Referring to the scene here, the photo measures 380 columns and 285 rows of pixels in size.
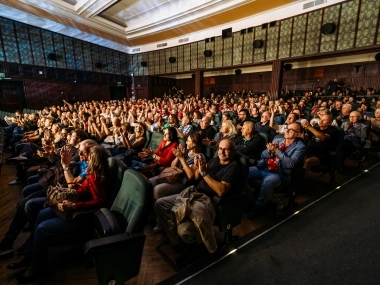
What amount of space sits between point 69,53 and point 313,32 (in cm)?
1159

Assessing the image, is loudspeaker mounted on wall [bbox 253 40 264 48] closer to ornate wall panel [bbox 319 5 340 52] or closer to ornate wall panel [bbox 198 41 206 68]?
ornate wall panel [bbox 319 5 340 52]

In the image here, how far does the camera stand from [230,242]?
1.82 metres

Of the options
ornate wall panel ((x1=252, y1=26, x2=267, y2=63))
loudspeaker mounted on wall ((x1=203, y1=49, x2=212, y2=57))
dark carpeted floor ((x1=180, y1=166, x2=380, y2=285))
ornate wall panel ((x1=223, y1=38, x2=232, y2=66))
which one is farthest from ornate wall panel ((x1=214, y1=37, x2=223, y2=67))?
dark carpeted floor ((x1=180, y1=166, x2=380, y2=285))

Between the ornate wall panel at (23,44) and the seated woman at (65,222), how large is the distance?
11.2 metres

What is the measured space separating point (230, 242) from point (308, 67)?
10.9 metres

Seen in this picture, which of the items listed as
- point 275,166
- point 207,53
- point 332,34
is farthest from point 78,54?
point 275,166

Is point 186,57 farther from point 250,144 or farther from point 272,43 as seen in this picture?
point 250,144

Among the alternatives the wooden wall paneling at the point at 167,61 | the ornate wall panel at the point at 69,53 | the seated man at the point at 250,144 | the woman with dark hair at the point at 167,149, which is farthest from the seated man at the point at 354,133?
the ornate wall panel at the point at 69,53

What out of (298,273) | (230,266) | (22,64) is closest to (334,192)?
(298,273)

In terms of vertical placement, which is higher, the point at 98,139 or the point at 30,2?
the point at 30,2

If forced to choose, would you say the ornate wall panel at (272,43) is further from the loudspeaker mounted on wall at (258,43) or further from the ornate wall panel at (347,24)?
the ornate wall panel at (347,24)

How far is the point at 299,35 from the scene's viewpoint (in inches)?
291

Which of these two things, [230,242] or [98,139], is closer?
[230,242]

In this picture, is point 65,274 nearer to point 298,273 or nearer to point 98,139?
point 298,273
